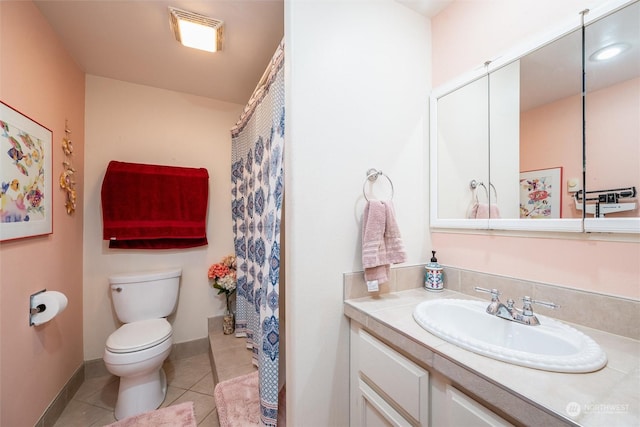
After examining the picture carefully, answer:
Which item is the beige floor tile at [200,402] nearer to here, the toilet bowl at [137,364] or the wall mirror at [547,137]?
the toilet bowl at [137,364]

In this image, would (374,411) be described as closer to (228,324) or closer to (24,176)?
(228,324)

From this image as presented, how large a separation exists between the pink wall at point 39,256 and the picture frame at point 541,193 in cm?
225

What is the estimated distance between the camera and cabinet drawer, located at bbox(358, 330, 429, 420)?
0.78 m

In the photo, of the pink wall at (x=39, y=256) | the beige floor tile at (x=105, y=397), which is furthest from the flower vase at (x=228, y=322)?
the pink wall at (x=39, y=256)

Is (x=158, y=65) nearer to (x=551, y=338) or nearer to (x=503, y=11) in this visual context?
(x=503, y=11)

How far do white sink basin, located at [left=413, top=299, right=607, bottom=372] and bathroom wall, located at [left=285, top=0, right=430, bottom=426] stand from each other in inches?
16.3

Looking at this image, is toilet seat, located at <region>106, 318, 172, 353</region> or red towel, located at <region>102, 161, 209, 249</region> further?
red towel, located at <region>102, 161, 209, 249</region>

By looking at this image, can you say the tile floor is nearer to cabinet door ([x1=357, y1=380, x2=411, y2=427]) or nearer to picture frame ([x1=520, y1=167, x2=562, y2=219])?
cabinet door ([x1=357, y1=380, x2=411, y2=427])

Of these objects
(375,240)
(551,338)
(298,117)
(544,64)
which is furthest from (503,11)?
(551,338)

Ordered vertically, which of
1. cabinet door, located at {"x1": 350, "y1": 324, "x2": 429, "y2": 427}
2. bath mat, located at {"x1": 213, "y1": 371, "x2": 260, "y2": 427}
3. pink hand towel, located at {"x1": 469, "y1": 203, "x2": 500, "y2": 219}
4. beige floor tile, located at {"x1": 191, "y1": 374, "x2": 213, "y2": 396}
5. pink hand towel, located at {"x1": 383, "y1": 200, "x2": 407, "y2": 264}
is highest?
pink hand towel, located at {"x1": 469, "y1": 203, "x2": 500, "y2": 219}

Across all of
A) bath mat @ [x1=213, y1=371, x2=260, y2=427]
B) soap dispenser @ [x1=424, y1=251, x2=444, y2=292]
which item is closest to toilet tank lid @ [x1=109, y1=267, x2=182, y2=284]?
bath mat @ [x1=213, y1=371, x2=260, y2=427]

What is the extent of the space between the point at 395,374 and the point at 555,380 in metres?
0.44

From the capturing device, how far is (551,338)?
2.61ft

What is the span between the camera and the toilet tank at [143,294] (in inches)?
72.5
